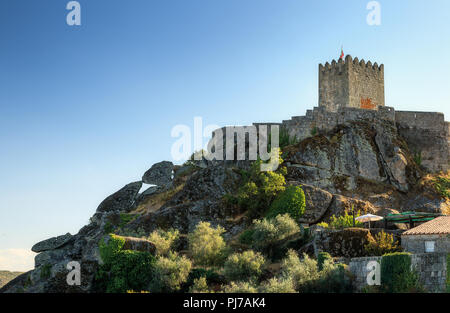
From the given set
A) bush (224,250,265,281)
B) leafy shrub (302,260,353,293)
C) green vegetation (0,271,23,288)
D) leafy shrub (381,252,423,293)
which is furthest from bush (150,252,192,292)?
green vegetation (0,271,23,288)

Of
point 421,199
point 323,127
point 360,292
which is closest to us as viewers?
point 360,292

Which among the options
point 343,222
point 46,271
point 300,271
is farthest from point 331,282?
point 46,271

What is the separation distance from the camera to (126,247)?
35125 mm

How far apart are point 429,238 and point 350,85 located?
23.6m

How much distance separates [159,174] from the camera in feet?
186

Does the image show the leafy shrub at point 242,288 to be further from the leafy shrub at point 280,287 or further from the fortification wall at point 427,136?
the fortification wall at point 427,136

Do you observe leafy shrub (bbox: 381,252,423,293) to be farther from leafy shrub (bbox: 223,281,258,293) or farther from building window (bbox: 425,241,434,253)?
leafy shrub (bbox: 223,281,258,293)

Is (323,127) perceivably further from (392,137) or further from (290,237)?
(290,237)

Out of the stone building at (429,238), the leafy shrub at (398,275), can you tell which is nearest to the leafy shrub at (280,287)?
the leafy shrub at (398,275)

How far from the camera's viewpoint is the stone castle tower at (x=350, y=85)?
5234 centimetres

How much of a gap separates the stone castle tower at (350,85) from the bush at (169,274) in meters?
24.9
